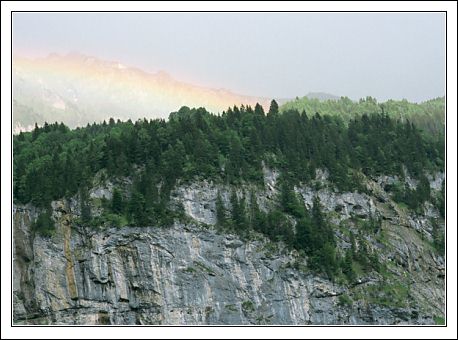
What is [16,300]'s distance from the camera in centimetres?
8450

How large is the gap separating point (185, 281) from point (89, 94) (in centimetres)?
7358

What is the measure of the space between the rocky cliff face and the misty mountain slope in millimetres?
32971

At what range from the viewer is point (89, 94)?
155 metres

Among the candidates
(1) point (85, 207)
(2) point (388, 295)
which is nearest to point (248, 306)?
(2) point (388, 295)

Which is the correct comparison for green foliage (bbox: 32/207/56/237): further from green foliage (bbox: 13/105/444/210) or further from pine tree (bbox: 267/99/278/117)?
pine tree (bbox: 267/99/278/117)

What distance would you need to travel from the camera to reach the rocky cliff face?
3376 inches

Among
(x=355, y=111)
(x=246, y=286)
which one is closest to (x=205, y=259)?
(x=246, y=286)

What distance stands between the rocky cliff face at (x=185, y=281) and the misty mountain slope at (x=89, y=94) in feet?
108

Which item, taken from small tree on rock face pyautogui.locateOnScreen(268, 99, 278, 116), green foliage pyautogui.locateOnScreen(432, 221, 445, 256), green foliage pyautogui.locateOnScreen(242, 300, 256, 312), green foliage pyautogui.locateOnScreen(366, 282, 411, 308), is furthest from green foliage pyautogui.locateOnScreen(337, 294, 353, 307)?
small tree on rock face pyautogui.locateOnScreen(268, 99, 278, 116)

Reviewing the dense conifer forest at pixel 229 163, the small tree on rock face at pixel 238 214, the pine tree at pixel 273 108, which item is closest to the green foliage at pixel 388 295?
the dense conifer forest at pixel 229 163

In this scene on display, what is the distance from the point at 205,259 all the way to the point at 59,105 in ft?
232

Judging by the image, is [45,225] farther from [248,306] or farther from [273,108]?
[273,108]

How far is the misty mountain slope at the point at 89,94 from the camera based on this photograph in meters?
129

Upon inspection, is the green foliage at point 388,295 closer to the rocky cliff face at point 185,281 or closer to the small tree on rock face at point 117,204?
the rocky cliff face at point 185,281
